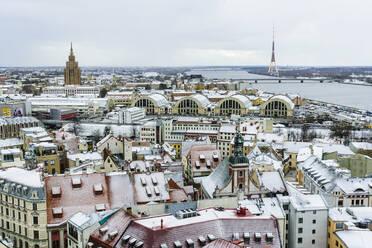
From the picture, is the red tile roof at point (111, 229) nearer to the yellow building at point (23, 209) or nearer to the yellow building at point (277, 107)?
the yellow building at point (23, 209)

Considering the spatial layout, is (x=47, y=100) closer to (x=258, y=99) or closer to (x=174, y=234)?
(x=258, y=99)

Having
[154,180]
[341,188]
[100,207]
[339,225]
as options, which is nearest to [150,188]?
[154,180]

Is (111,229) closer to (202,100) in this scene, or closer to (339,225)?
(339,225)

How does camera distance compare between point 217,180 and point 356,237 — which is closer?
point 356,237

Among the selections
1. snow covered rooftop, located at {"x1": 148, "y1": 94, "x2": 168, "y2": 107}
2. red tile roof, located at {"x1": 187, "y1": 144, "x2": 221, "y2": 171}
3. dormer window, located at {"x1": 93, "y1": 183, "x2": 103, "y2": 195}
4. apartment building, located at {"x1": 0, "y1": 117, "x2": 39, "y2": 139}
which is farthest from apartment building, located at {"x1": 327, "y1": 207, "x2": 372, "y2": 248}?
snow covered rooftop, located at {"x1": 148, "y1": 94, "x2": 168, "y2": 107}

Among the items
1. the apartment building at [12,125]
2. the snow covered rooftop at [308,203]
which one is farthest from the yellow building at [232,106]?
the snow covered rooftop at [308,203]

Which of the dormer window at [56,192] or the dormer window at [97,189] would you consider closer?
the dormer window at [56,192]

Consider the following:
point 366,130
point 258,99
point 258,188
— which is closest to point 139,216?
point 258,188

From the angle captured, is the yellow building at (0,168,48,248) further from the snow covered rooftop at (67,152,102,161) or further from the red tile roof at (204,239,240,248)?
the snow covered rooftop at (67,152,102,161)
